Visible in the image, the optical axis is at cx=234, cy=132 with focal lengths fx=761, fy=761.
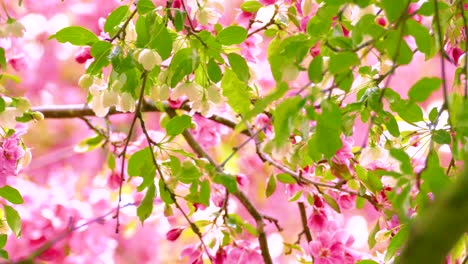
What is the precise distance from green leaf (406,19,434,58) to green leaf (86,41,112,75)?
395 millimetres

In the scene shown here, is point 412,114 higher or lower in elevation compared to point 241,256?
higher

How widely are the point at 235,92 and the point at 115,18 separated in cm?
20

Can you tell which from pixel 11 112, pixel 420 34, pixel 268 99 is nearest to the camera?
pixel 268 99

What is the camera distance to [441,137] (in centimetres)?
99

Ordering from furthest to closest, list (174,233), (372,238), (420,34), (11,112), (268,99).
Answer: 1. (174,233)
2. (372,238)
3. (11,112)
4. (420,34)
5. (268,99)

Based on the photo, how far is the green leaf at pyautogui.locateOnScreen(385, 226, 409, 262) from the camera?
42.6 inches

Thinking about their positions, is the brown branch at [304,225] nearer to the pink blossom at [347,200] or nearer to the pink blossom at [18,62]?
the pink blossom at [347,200]

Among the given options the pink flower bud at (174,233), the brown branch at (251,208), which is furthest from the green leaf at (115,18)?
the pink flower bud at (174,233)

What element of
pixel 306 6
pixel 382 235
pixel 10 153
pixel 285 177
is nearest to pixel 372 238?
pixel 382 235

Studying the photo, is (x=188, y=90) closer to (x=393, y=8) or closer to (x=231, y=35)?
(x=231, y=35)

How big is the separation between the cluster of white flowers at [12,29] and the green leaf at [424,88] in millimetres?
721

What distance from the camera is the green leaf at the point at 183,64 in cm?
97

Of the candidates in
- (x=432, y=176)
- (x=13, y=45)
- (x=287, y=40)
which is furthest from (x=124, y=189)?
(x=432, y=176)

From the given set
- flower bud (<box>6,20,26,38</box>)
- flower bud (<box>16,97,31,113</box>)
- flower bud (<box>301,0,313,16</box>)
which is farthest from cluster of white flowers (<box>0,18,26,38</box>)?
flower bud (<box>301,0,313,16</box>)
